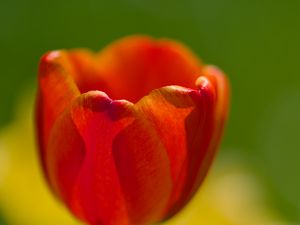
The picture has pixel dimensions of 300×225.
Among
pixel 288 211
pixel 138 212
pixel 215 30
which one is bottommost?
pixel 288 211

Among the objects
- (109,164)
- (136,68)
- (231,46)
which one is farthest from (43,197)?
(231,46)

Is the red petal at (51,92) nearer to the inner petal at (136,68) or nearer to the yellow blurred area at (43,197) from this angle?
the inner petal at (136,68)

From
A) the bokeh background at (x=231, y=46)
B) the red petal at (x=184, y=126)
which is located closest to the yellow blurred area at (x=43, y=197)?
the bokeh background at (x=231, y=46)

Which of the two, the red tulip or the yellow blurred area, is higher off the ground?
the red tulip

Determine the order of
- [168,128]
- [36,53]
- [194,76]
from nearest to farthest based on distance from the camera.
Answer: [168,128] < [194,76] < [36,53]

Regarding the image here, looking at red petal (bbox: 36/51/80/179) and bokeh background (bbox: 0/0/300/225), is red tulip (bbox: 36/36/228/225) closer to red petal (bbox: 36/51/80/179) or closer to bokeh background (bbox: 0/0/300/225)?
red petal (bbox: 36/51/80/179)

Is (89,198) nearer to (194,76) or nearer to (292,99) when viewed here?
(194,76)

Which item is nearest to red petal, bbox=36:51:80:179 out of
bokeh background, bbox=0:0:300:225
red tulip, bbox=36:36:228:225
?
red tulip, bbox=36:36:228:225

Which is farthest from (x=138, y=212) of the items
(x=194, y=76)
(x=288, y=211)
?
(x=288, y=211)
